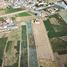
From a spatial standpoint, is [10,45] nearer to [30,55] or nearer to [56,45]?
[30,55]

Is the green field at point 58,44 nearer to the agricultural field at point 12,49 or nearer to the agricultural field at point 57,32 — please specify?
the agricultural field at point 57,32

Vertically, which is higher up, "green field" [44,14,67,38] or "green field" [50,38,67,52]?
"green field" [50,38,67,52]

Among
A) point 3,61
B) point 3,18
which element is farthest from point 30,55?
point 3,18

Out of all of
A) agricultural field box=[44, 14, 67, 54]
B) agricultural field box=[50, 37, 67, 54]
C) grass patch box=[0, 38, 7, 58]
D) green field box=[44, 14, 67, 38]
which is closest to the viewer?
agricultural field box=[50, 37, 67, 54]

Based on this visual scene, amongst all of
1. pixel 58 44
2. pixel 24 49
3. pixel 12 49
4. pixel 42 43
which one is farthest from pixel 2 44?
pixel 58 44

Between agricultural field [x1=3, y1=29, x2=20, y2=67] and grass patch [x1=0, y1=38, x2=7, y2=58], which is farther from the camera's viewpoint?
grass patch [x1=0, y1=38, x2=7, y2=58]

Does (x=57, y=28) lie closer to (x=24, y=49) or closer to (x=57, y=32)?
(x=57, y=32)

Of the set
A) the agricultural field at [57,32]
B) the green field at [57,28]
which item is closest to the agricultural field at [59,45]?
the agricultural field at [57,32]

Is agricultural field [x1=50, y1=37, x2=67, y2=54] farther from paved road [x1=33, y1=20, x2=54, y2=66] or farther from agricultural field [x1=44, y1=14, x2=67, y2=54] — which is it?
paved road [x1=33, y1=20, x2=54, y2=66]

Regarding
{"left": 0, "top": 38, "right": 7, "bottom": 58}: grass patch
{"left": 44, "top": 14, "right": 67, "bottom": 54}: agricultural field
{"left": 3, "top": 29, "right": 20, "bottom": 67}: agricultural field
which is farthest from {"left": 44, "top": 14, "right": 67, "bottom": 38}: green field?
{"left": 0, "top": 38, "right": 7, "bottom": 58}: grass patch
